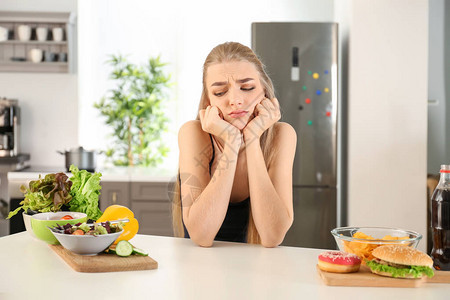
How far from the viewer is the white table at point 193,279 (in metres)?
1.22

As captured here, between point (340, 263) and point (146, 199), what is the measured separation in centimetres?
284

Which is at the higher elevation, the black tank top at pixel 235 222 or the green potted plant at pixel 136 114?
the green potted plant at pixel 136 114

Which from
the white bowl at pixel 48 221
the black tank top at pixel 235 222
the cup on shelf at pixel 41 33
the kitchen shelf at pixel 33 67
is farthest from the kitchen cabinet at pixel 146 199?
the white bowl at pixel 48 221

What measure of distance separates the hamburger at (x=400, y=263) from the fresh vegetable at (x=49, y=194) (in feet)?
3.21

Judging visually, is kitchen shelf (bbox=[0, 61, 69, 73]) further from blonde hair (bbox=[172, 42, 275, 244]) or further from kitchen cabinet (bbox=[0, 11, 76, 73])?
blonde hair (bbox=[172, 42, 275, 244])

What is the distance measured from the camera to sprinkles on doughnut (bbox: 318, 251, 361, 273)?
4.38 feet

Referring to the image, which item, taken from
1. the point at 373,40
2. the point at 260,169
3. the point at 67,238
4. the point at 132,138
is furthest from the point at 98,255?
the point at 132,138

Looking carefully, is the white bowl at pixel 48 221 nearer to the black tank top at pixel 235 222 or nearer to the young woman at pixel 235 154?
the young woman at pixel 235 154

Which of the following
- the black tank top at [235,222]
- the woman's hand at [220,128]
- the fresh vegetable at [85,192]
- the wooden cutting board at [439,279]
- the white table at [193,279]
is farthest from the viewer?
the black tank top at [235,222]

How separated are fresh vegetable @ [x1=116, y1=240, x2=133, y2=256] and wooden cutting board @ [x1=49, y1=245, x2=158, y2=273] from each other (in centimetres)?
1

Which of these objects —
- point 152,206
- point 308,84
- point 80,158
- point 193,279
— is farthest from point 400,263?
point 80,158

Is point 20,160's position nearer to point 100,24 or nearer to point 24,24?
point 24,24

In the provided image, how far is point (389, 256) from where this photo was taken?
1306mm

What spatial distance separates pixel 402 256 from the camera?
1298mm
